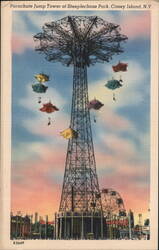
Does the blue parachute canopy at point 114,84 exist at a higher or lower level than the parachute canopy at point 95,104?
higher

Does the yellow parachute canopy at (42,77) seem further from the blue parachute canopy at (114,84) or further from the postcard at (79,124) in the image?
the blue parachute canopy at (114,84)

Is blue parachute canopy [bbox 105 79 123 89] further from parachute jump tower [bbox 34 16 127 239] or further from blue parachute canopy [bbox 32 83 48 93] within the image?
blue parachute canopy [bbox 32 83 48 93]

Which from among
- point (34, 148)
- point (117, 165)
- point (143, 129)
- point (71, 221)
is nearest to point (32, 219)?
point (71, 221)

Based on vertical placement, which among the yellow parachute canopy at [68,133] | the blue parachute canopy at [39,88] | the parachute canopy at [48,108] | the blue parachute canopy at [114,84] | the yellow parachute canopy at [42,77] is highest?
the yellow parachute canopy at [42,77]

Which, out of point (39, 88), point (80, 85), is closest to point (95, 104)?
point (80, 85)

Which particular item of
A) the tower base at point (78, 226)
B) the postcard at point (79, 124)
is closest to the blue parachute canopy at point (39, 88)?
the postcard at point (79, 124)

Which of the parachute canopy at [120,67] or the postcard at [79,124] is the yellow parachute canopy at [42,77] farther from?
the parachute canopy at [120,67]

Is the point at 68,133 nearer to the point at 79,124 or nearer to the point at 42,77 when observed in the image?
the point at 79,124
